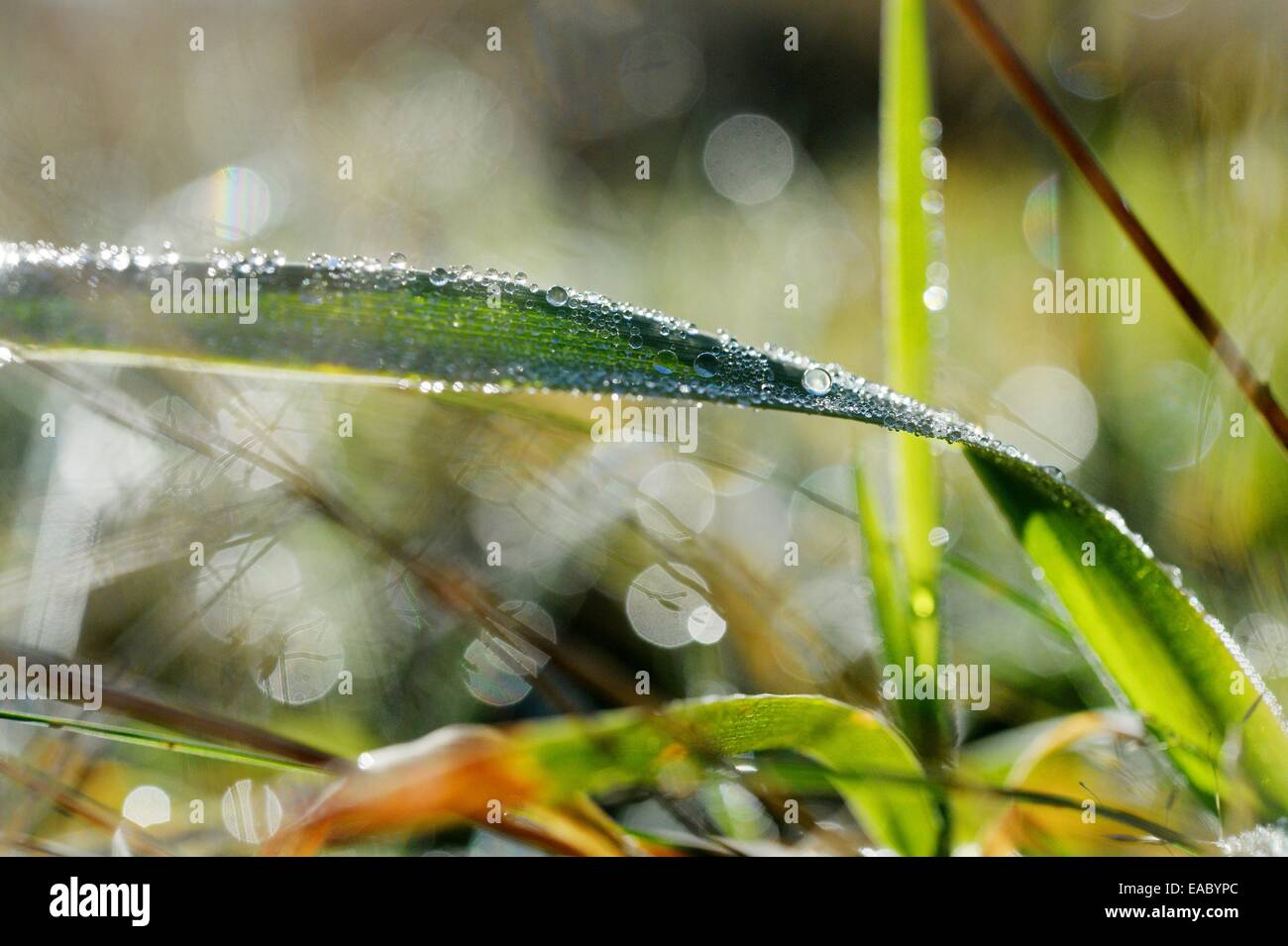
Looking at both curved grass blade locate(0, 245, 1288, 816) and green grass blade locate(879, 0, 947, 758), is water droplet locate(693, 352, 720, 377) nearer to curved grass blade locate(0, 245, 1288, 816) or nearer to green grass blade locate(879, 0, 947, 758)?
curved grass blade locate(0, 245, 1288, 816)

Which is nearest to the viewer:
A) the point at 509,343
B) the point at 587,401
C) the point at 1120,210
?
the point at 509,343

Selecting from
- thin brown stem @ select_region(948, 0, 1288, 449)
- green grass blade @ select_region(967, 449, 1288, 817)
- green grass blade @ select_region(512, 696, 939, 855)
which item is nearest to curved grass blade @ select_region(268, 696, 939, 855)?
green grass blade @ select_region(512, 696, 939, 855)

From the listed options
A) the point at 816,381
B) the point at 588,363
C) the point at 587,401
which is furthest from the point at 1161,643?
the point at 587,401

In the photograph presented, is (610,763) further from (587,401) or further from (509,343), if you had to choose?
(587,401)

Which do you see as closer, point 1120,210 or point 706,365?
point 706,365

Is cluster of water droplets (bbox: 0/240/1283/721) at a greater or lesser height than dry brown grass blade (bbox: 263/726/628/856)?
greater
